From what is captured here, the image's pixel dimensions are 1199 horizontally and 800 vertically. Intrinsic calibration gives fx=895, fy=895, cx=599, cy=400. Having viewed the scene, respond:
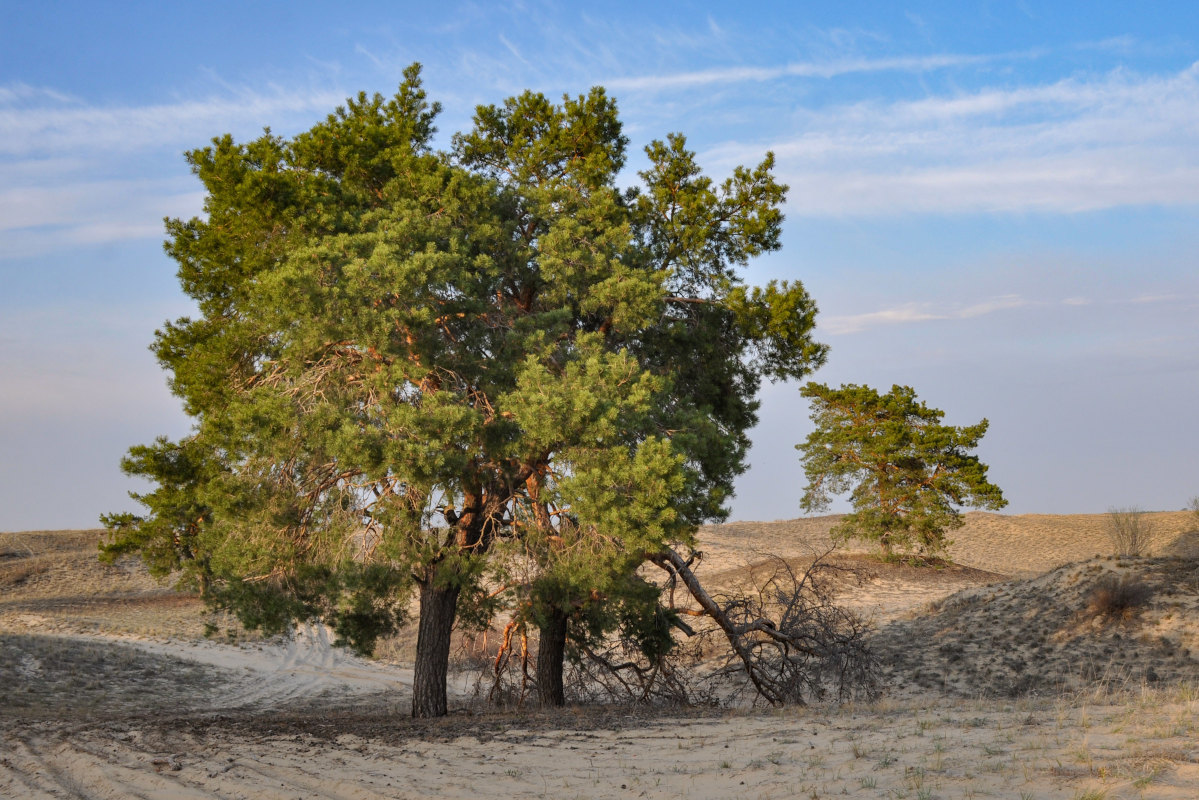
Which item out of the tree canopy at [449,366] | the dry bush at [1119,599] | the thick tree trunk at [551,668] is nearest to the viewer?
the tree canopy at [449,366]

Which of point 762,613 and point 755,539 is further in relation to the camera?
point 755,539

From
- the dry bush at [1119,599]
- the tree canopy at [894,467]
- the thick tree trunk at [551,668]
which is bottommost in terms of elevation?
the thick tree trunk at [551,668]

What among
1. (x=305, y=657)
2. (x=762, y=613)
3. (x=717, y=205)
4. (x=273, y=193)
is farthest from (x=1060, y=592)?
(x=305, y=657)

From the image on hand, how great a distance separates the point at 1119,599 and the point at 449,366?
1541cm

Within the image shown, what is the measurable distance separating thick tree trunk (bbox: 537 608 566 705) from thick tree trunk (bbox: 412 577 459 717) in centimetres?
166

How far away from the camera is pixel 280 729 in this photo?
11.4 metres

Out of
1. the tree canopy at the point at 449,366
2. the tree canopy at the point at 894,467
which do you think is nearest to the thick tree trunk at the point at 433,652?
the tree canopy at the point at 449,366

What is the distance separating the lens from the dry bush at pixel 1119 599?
18.8m

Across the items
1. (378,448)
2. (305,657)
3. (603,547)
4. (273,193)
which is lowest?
(305,657)

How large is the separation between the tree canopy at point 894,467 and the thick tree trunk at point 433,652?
A: 19.0m

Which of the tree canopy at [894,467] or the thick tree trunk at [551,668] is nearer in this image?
the thick tree trunk at [551,668]

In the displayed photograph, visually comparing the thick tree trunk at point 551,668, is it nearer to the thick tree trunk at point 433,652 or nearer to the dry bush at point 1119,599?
the thick tree trunk at point 433,652

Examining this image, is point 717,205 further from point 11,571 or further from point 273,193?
point 11,571

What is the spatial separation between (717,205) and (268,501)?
8818mm
